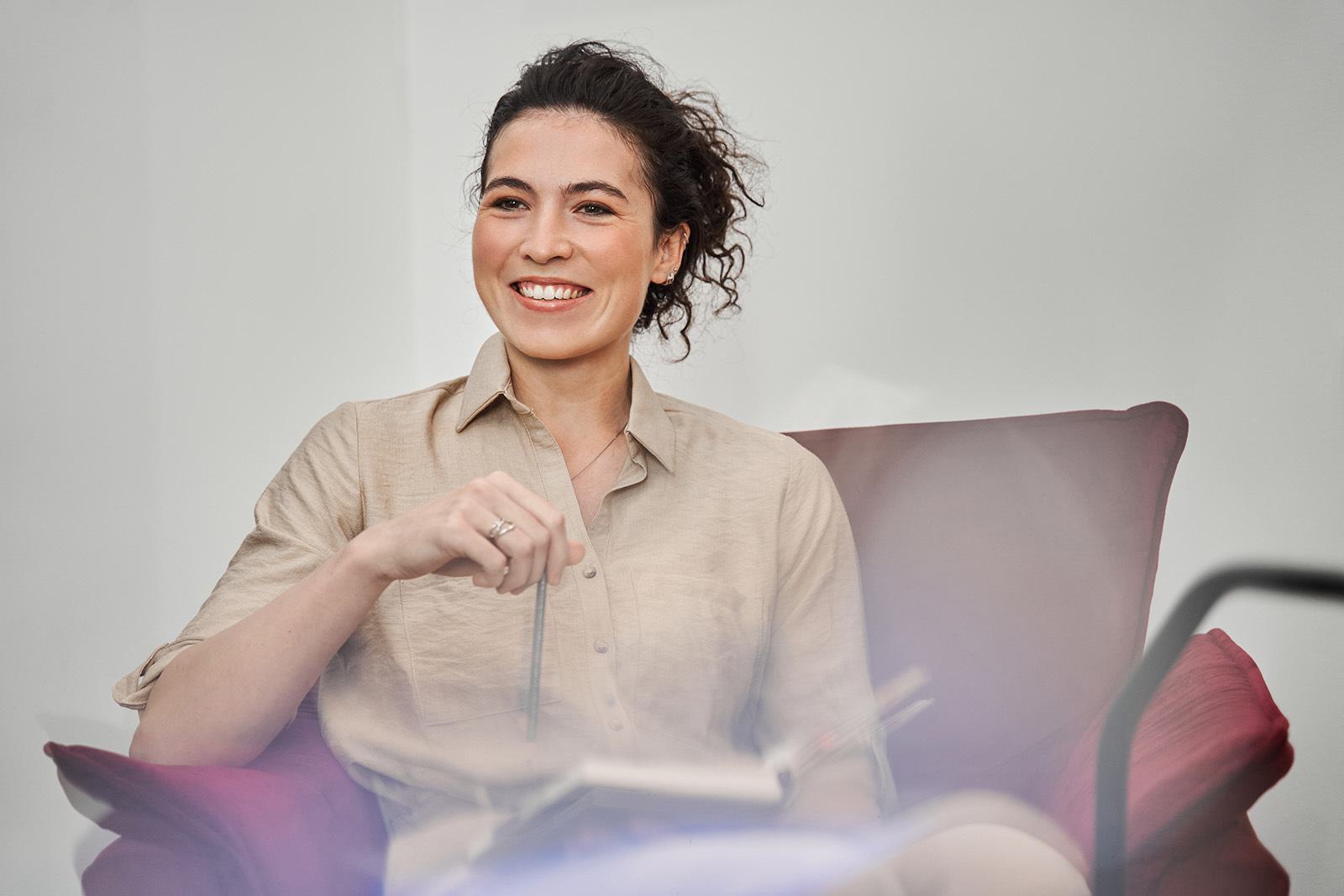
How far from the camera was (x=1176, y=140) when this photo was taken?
67.3 inches

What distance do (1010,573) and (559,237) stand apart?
2.12 feet

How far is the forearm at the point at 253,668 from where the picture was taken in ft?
3.18

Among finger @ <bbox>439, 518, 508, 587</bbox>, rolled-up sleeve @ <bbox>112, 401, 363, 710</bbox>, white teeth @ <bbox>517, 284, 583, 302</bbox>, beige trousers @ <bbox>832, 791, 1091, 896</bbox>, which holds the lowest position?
beige trousers @ <bbox>832, 791, 1091, 896</bbox>

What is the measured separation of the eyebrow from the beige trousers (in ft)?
2.31

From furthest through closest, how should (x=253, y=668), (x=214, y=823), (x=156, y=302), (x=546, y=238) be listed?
(x=156, y=302), (x=546, y=238), (x=253, y=668), (x=214, y=823)

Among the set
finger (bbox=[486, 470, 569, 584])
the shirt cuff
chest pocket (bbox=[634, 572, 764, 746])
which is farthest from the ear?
the shirt cuff

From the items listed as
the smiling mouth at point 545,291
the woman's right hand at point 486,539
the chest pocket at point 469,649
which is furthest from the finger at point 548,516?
the smiling mouth at point 545,291

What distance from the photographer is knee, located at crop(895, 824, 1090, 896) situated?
882 millimetres

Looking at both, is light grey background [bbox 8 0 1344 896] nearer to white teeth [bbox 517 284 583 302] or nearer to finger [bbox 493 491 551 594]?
white teeth [bbox 517 284 583 302]

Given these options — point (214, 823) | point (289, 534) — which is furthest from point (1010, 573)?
point (214, 823)

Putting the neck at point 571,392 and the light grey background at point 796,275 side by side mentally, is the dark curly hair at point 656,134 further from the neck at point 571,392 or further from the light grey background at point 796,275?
the light grey background at point 796,275

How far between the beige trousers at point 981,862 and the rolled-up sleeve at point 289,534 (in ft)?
1.85

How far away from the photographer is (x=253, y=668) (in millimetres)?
977

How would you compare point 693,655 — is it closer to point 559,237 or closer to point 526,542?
point 526,542
